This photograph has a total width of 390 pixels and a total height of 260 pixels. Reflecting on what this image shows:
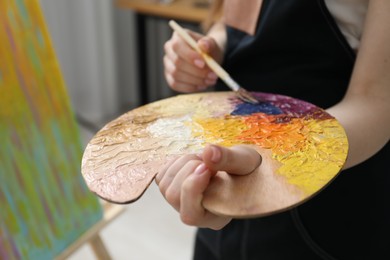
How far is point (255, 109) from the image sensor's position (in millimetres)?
604

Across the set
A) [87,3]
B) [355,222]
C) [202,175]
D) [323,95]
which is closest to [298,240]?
[355,222]

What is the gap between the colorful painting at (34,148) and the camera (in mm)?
757

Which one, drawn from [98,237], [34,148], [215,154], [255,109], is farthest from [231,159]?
[98,237]

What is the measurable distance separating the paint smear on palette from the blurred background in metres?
1.09

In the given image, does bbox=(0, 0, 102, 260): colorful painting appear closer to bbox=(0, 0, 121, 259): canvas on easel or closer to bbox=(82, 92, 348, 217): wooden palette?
bbox=(0, 0, 121, 259): canvas on easel

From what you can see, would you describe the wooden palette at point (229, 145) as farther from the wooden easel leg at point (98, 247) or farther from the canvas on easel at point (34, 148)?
the wooden easel leg at point (98, 247)

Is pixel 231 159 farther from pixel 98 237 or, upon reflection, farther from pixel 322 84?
pixel 98 237

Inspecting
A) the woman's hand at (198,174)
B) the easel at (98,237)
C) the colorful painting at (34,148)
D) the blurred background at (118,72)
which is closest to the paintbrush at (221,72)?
the woman's hand at (198,174)

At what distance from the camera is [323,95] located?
679 mm

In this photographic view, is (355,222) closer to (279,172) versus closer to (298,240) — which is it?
(298,240)

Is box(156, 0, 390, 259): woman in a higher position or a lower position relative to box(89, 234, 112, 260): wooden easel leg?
higher

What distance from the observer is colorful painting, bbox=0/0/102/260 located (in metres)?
0.76

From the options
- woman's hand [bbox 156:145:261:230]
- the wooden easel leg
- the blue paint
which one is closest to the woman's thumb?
woman's hand [bbox 156:145:261:230]

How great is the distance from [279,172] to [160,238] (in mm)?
1256
